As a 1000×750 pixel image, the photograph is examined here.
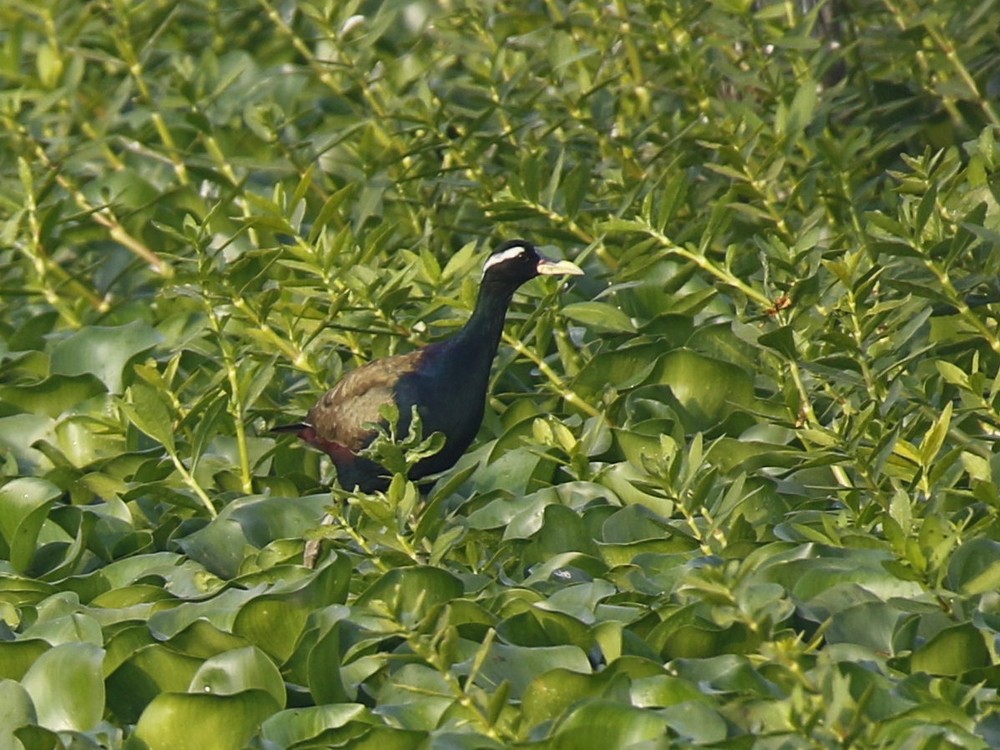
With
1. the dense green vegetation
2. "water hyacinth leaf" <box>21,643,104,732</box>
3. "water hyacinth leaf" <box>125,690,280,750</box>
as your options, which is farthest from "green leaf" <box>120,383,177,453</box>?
"water hyacinth leaf" <box>125,690,280,750</box>

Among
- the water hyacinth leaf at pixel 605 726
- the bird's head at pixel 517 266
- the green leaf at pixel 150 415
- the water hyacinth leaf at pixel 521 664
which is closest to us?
the water hyacinth leaf at pixel 605 726

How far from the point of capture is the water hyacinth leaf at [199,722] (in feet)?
12.7

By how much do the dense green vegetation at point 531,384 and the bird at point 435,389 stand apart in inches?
4.1

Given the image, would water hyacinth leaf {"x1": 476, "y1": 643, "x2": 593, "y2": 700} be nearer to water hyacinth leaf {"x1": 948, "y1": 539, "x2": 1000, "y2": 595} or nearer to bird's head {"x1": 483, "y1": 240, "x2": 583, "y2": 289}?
water hyacinth leaf {"x1": 948, "y1": 539, "x2": 1000, "y2": 595}

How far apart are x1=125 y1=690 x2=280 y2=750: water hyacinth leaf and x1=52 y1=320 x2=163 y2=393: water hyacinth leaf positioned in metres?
2.26

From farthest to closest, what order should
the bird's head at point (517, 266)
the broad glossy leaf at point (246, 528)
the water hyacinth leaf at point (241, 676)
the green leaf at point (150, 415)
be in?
the bird's head at point (517, 266) → the green leaf at point (150, 415) → the broad glossy leaf at point (246, 528) → the water hyacinth leaf at point (241, 676)

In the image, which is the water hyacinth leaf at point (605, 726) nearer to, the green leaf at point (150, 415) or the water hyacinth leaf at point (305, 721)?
the water hyacinth leaf at point (305, 721)

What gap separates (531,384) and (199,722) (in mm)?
2337

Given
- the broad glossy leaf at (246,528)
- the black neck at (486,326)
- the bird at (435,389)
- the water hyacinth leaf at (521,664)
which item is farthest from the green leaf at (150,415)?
the water hyacinth leaf at (521,664)

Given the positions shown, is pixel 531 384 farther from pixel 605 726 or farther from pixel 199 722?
pixel 605 726

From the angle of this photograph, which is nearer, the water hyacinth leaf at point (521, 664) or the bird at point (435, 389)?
the water hyacinth leaf at point (521, 664)

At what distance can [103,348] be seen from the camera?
6074 millimetres

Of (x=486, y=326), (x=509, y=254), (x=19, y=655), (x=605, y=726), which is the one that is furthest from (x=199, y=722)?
(x=509, y=254)

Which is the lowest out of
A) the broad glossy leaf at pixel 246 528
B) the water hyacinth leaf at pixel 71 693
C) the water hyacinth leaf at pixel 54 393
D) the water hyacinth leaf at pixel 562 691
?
the water hyacinth leaf at pixel 54 393
